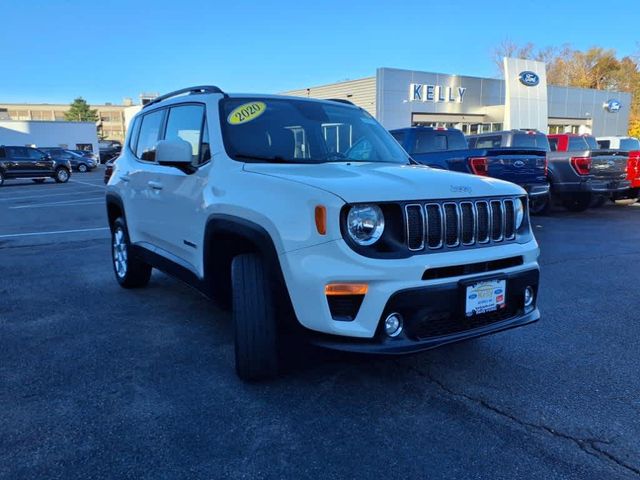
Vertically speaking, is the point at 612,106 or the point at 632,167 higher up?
the point at 612,106

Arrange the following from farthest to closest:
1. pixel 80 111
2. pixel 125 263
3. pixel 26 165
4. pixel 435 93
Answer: pixel 80 111 → pixel 435 93 → pixel 26 165 → pixel 125 263

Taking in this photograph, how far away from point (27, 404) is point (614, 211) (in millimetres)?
13550

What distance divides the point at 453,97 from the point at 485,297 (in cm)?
3129

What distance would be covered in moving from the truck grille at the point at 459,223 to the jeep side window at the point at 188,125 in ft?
5.89

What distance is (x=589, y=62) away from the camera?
63812 mm

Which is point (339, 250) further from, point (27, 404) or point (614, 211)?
point (614, 211)

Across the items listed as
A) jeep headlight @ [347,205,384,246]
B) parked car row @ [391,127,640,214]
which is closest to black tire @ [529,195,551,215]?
parked car row @ [391,127,640,214]

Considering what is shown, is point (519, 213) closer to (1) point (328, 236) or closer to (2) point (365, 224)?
(2) point (365, 224)

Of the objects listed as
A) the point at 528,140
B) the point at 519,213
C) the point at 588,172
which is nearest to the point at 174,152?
the point at 519,213

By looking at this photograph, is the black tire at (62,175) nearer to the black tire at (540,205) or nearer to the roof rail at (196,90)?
the black tire at (540,205)

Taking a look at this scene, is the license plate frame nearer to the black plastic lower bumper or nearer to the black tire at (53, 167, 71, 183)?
the black plastic lower bumper

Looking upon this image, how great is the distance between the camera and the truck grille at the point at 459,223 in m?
2.82

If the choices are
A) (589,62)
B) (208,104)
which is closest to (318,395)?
(208,104)

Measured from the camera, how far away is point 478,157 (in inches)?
363
